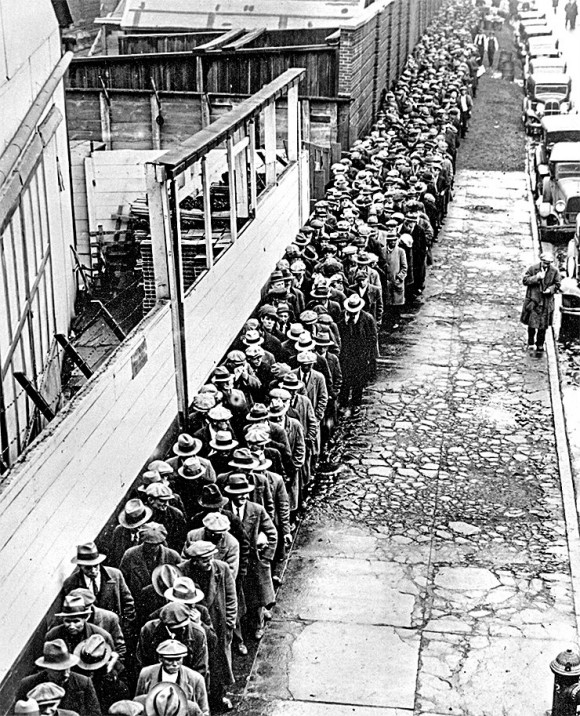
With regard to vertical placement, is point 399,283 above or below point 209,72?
below

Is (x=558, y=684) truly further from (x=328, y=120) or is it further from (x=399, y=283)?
(x=328, y=120)

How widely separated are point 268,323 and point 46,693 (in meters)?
6.46

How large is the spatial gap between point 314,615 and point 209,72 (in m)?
15.6

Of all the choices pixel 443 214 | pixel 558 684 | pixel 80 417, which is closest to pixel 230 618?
pixel 80 417

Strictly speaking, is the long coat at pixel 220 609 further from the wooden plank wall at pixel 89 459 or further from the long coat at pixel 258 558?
the wooden plank wall at pixel 89 459

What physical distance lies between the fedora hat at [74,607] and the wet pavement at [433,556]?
5.93 feet

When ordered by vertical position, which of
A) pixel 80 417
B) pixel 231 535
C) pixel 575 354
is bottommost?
pixel 575 354

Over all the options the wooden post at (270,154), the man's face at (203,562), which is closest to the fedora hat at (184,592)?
the man's face at (203,562)

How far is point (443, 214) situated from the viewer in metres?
21.9

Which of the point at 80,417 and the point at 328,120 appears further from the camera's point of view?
the point at 328,120

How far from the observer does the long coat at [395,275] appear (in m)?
15.5

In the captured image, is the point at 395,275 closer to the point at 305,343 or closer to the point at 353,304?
the point at 353,304

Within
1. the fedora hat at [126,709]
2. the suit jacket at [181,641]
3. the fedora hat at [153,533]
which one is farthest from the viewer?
the fedora hat at [153,533]

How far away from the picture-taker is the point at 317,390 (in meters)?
11.0
